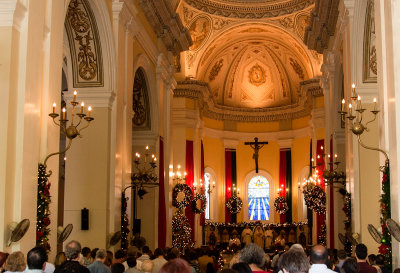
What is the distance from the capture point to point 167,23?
64.2 ft

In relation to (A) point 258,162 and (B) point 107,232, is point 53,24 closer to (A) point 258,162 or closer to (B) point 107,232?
(B) point 107,232

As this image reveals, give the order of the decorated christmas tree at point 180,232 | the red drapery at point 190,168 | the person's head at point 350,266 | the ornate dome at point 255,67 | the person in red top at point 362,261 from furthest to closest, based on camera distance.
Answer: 1. the ornate dome at point 255,67
2. the red drapery at point 190,168
3. the decorated christmas tree at point 180,232
4. the person in red top at point 362,261
5. the person's head at point 350,266

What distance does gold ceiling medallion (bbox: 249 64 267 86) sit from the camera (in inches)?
1267

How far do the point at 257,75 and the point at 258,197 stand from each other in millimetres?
6230

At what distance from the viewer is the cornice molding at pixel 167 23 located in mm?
17495

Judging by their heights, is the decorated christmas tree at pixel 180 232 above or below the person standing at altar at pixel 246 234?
above

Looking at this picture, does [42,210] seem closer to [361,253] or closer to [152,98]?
[361,253]

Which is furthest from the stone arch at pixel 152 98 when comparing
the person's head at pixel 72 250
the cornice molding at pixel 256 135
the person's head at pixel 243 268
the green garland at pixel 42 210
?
the person's head at pixel 243 268

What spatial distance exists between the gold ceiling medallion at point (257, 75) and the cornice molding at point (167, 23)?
10025 millimetres

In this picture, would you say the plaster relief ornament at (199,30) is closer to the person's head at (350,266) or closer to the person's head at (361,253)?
the person's head at (361,253)

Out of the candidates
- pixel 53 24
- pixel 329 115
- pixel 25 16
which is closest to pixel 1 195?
pixel 25 16

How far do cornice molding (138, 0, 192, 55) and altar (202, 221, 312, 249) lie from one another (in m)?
9.53

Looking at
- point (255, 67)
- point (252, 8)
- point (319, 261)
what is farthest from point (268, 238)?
point (319, 261)

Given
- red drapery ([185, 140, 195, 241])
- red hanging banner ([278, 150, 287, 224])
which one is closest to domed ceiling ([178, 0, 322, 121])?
red hanging banner ([278, 150, 287, 224])
